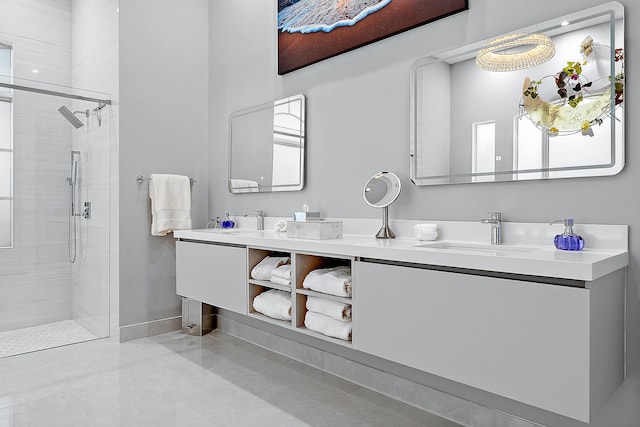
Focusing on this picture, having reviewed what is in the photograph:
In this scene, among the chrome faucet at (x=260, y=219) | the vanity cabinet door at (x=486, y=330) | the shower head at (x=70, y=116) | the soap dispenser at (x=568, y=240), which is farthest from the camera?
the shower head at (x=70, y=116)

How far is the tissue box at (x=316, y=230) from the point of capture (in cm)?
206

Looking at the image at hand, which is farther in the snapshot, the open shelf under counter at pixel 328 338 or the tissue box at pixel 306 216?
the tissue box at pixel 306 216

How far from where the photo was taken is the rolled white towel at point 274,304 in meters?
2.11

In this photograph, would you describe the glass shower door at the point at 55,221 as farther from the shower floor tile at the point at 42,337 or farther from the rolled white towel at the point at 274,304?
the rolled white towel at the point at 274,304

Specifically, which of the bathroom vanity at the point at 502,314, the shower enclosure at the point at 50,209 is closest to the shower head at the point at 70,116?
the shower enclosure at the point at 50,209

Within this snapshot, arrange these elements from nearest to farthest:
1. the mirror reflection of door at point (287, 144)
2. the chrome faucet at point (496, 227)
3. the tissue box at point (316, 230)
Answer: the chrome faucet at point (496, 227) < the tissue box at point (316, 230) < the mirror reflection of door at point (287, 144)

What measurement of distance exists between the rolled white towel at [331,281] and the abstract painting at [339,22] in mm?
1225

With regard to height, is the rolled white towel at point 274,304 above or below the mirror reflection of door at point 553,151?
below

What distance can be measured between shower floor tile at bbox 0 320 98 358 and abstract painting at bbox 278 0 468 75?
2.36 m

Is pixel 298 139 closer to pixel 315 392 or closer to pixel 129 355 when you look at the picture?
pixel 315 392

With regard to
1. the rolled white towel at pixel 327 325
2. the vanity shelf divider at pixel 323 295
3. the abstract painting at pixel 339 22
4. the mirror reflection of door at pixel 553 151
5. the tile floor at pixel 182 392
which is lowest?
the tile floor at pixel 182 392

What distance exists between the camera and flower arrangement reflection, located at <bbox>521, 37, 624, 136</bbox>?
1.54 meters

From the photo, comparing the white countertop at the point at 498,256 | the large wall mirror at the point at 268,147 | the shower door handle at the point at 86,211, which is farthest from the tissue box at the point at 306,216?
the shower door handle at the point at 86,211

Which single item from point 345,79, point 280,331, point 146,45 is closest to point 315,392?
point 280,331
